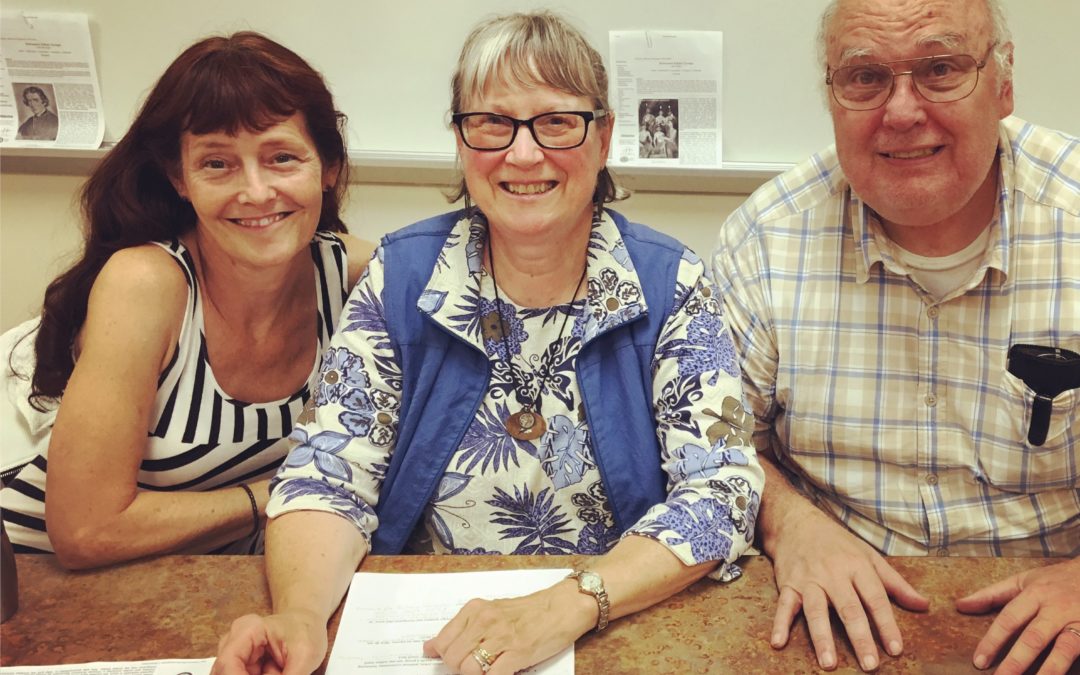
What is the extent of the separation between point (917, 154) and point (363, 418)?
1.02 meters

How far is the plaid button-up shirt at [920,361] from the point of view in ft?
4.60

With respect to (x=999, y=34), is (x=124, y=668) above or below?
below

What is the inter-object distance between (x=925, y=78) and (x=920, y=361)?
48 centimetres

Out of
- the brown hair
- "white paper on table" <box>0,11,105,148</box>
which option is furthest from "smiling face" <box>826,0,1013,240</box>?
"white paper on table" <box>0,11,105,148</box>

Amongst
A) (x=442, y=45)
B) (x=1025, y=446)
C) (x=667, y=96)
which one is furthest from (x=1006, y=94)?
(x=442, y=45)

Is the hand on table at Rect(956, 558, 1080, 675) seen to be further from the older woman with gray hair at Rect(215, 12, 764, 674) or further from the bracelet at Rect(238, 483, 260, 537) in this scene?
the bracelet at Rect(238, 483, 260, 537)

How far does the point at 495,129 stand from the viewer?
1.31 m

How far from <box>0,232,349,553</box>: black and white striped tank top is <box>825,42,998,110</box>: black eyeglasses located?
3.69 feet

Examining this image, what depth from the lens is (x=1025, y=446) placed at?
1404mm

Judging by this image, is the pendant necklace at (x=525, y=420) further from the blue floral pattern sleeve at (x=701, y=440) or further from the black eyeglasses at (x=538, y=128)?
the black eyeglasses at (x=538, y=128)

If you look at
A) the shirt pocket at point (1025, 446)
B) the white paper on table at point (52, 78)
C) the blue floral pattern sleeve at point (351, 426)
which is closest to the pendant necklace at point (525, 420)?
the blue floral pattern sleeve at point (351, 426)

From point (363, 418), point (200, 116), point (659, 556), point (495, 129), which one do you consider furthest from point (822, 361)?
point (200, 116)

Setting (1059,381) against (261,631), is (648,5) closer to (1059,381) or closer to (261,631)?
(1059,381)

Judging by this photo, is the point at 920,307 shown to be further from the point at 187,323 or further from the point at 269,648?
the point at 187,323
